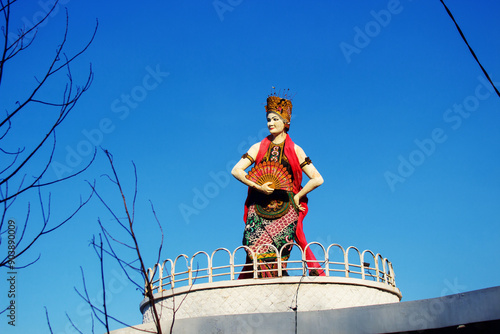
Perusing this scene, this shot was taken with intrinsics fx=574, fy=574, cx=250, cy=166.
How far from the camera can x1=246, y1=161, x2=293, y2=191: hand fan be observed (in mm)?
14602

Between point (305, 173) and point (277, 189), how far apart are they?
94cm

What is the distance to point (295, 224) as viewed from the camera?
47.0 ft

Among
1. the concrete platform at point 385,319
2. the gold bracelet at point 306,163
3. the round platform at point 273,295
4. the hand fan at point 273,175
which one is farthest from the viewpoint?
the gold bracelet at point 306,163

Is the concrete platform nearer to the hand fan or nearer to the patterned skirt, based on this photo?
the patterned skirt

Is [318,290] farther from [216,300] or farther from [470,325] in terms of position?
[470,325]

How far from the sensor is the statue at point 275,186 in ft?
46.7

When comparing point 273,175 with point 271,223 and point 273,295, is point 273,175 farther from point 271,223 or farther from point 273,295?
point 273,295

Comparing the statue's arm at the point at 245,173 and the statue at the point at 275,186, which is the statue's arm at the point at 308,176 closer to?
the statue at the point at 275,186

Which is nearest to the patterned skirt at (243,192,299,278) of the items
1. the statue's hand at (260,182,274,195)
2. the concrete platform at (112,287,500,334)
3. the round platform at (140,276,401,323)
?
the statue's hand at (260,182,274,195)

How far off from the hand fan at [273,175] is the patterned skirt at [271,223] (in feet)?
0.86

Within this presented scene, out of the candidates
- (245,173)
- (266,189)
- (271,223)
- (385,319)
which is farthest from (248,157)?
(385,319)

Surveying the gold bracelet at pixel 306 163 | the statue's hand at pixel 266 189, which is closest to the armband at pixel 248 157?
the statue's hand at pixel 266 189

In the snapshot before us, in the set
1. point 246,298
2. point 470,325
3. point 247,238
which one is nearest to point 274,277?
point 246,298

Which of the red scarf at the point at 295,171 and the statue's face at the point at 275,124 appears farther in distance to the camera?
the statue's face at the point at 275,124
